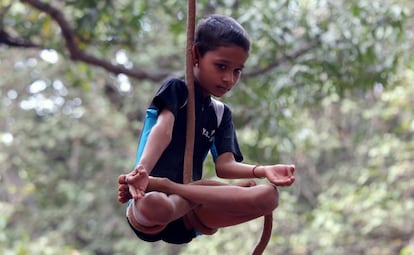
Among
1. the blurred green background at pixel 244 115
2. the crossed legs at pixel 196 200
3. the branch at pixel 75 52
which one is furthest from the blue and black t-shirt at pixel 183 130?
the branch at pixel 75 52

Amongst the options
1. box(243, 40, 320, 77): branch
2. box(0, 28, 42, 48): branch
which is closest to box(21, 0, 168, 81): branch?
box(0, 28, 42, 48): branch

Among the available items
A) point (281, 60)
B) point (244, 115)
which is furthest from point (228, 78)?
point (281, 60)

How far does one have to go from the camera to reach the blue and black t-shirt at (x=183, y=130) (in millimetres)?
1299

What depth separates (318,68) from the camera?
3.16 m

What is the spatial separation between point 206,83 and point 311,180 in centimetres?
468

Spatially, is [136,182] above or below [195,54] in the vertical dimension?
below

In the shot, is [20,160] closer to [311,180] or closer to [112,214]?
[112,214]

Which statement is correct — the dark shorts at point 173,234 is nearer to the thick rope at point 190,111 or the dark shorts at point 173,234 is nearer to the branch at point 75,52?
the thick rope at point 190,111

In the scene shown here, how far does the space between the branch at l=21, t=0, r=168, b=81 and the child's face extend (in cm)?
202

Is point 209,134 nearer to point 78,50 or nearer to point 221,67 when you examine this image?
point 221,67

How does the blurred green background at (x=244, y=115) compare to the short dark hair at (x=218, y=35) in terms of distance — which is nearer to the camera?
the short dark hair at (x=218, y=35)

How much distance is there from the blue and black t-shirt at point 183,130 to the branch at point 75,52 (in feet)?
6.41

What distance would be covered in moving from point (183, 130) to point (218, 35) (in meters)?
0.19

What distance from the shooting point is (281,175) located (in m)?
1.23
